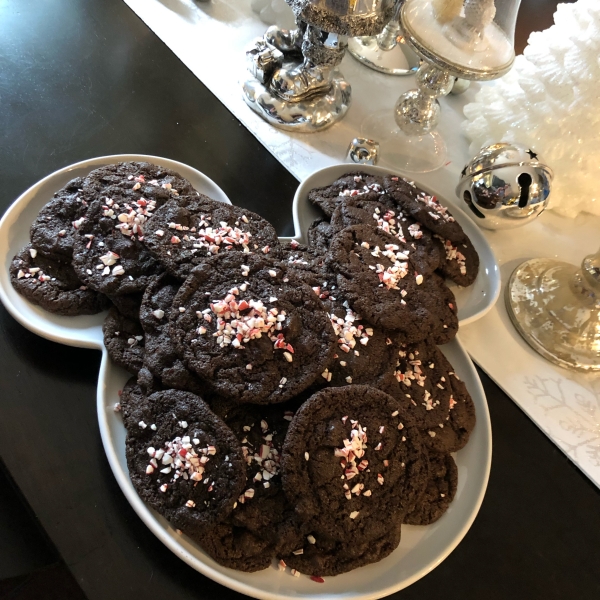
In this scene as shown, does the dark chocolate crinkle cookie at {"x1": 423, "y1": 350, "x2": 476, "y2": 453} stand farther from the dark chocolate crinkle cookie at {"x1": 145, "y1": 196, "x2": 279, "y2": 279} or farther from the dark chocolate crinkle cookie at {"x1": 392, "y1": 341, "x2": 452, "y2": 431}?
the dark chocolate crinkle cookie at {"x1": 145, "y1": 196, "x2": 279, "y2": 279}

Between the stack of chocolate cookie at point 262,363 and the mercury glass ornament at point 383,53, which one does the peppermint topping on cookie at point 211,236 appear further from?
the mercury glass ornament at point 383,53

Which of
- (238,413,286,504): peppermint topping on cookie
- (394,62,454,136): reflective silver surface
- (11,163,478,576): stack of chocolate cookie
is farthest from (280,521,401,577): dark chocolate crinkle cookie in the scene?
(394,62,454,136): reflective silver surface

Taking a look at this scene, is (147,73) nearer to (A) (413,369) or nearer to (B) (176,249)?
(B) (176,249)

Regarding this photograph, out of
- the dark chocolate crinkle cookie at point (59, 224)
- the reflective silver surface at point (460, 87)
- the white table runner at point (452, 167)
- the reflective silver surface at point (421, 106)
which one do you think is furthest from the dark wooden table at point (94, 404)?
the reflective silver surface at point (460, 87)

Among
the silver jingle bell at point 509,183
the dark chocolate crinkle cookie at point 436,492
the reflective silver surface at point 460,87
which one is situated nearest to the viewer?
the dark chocolate crinkle cookie at point 436,492

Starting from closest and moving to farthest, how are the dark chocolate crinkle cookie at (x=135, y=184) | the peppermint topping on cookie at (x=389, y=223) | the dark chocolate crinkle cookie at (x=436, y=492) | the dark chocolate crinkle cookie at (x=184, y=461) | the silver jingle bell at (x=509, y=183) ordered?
the dark chocolate crinkle cookie at (x=184, y=461)
the dark chocolate crinkle cookie at (x=436, y=492)
the dark chocolate crinkle cookie at (x=135, y=184)
the peppermint topping on cookie at (x=389, y=223)
the silver jingle bell at (x=509, y=183)

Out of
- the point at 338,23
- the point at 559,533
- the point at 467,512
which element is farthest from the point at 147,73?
the point at 559,533

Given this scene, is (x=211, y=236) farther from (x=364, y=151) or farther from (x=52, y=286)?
(x=364, y=151)
